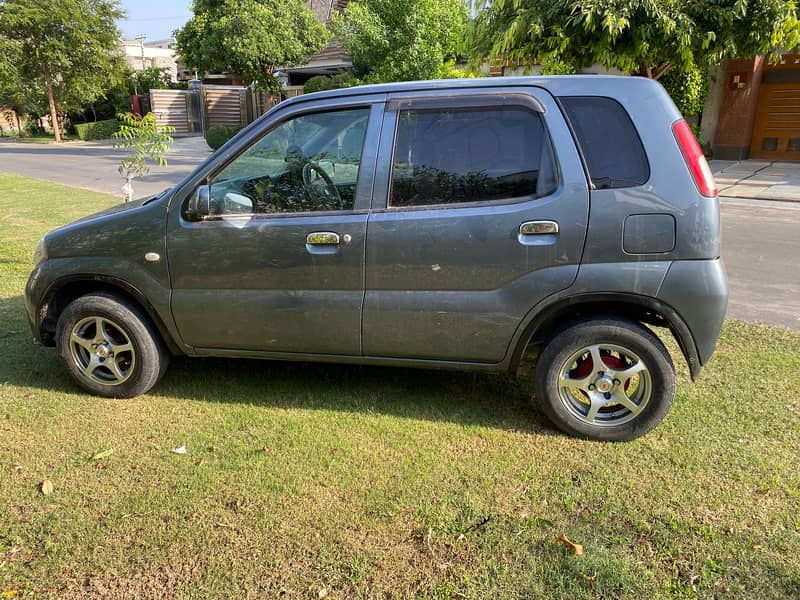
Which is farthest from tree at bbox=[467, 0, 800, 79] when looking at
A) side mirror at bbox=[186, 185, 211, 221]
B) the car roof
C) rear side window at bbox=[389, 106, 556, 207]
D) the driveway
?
side mirror at bbox=[186, 185, 211, 221]

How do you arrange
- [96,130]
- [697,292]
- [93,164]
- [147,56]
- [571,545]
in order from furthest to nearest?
[147,56], [96,130], [93,164], [697,292], [571,545]

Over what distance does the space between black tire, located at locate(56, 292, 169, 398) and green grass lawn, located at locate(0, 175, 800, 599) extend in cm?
14

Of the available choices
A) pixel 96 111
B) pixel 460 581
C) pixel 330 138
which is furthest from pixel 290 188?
pixel 96 111

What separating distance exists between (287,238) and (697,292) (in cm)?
223

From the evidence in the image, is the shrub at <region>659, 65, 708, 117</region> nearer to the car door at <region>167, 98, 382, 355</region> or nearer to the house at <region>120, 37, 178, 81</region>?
the car door at <region>167, 98, 382, 355</region>

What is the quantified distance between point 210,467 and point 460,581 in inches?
59.0

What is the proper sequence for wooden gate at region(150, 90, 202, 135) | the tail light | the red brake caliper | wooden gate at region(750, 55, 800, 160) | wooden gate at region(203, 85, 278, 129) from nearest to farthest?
1. the tail light
2. the red brake caliper
3. wooden gate at region(750, 55, 800, 160)
4. wooden gate at region(203, 85, 278, 129)
5. wooden gate at region(150, 90, 202, 135)

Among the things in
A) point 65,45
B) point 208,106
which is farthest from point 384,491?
point 65,45

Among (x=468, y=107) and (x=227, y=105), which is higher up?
(x=227, y=105)

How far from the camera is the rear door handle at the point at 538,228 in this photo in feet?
10.5

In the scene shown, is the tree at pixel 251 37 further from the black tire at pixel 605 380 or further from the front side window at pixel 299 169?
the black tire at pixel 605 380

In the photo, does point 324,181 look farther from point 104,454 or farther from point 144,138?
point 144,138

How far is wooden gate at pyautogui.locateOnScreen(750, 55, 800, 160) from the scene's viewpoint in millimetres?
18438

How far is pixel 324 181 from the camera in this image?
3605mm
